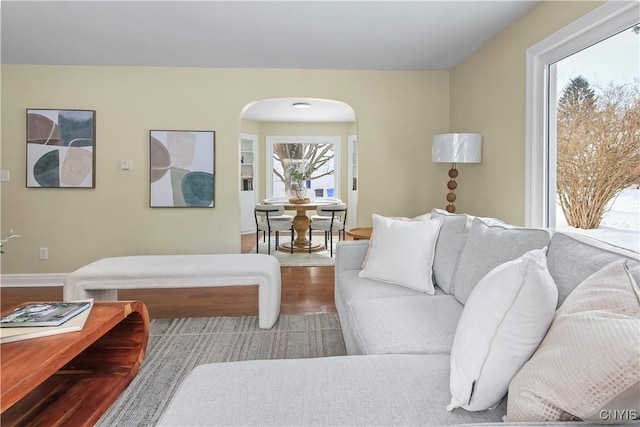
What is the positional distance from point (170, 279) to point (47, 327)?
1152 millimetres

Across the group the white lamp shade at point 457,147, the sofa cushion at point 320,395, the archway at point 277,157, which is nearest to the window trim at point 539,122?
the white lamp shade at point 457,147

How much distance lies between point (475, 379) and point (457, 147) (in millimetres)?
2666

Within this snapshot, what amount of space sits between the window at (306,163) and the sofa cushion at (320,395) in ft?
24.1

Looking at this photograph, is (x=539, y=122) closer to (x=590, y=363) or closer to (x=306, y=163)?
(x=590, y=363)

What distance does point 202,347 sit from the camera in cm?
258

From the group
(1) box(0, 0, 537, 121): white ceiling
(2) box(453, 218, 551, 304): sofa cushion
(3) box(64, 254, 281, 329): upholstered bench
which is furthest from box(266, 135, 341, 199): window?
(2) box(453, 218, 551, 304): sofa cushion

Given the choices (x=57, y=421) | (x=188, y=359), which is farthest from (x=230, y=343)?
(x=57, y=421)

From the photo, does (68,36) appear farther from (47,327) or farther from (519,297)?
(519,297)

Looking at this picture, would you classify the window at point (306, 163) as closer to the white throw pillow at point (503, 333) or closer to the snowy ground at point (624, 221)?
the snowy ground at point (624, 221)

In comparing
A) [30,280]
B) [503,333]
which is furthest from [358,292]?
[30,280]

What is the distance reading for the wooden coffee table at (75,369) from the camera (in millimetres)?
1349

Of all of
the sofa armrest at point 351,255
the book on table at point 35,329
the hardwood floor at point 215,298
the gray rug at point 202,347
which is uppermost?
the sofa armrest at point 351,255

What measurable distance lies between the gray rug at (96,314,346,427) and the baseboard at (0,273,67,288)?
2.03 meters

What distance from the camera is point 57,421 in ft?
5.40
